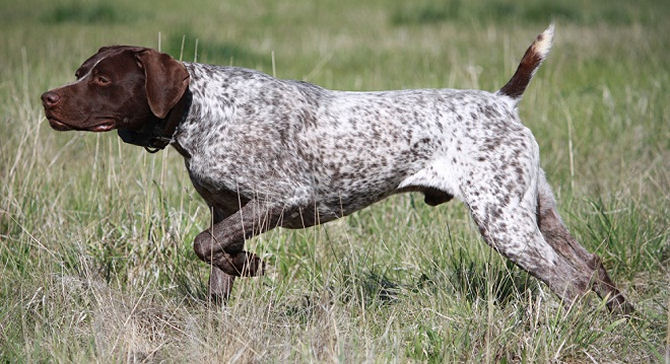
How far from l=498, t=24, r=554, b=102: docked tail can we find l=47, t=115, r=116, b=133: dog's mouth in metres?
1.80

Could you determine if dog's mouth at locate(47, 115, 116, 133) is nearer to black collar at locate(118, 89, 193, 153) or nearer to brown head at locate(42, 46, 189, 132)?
brown head at locate(42, 46, 189, 132)

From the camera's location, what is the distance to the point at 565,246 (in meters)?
4.09

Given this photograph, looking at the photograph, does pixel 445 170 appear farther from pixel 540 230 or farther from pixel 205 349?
pixel 205 349

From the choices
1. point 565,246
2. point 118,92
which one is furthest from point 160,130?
point 565,246

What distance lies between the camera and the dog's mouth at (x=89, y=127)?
11.3 ft

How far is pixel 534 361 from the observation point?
11.1 feet

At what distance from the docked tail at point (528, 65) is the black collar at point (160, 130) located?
1483mm

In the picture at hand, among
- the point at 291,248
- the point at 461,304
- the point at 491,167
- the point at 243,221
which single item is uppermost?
the point at 491,167

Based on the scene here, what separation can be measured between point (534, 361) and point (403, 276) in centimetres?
102

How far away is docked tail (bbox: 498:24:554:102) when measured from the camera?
13.3ft

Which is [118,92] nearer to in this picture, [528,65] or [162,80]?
[162,80]

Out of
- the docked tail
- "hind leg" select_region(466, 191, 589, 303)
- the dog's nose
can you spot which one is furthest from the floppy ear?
the docked tail

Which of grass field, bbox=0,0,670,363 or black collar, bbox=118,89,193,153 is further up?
black collar, bbox=118,89,193,153

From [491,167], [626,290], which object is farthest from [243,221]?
[626,290]
